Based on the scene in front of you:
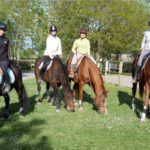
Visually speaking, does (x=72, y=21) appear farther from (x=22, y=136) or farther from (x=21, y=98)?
(x=22, y=136)

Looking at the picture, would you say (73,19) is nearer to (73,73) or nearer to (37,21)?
(37,21)

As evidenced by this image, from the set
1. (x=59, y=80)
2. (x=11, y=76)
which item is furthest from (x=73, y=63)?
(x=11, y=76)

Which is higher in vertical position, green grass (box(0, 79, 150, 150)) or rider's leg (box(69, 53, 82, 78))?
rider's leg (box(69, 53, 82, 78))

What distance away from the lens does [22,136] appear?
4543 millimetres

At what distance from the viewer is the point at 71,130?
16.6 feet

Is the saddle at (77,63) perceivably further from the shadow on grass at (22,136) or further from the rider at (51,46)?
the shadow on grass at (22,136)

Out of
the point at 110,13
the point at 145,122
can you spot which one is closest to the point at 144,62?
the point at 145,122

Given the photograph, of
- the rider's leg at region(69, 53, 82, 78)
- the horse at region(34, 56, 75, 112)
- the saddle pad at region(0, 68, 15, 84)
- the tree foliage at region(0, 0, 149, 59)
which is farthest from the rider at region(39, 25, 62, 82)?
the tree foliage at region(0, 0, 149, 59)

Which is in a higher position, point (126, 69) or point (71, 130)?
point (71, 130)

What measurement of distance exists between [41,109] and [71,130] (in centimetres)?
240

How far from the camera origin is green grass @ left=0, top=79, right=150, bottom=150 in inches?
165

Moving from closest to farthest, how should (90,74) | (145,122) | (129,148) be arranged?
(129,148) < (145,122) < (90,74)

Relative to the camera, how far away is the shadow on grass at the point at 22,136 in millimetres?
4059

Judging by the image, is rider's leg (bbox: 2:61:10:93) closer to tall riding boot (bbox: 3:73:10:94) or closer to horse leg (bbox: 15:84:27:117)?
tall riding boot (bbox: 3:73:10:94)
